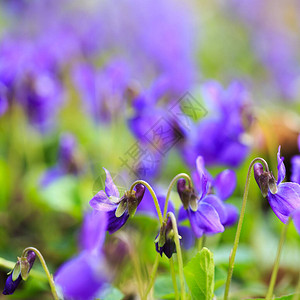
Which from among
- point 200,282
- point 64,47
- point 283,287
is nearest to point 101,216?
point 200,282

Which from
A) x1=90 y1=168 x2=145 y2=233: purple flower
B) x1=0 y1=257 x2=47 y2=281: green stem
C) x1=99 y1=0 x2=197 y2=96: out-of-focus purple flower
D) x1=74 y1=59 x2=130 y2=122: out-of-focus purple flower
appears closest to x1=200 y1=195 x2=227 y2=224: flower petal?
x1=90 y1=168 x2=145 y2=233: purple flower

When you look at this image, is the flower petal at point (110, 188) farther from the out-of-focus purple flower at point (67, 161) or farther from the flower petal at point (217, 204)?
the out-of-focus purple flower at point (67, 161)

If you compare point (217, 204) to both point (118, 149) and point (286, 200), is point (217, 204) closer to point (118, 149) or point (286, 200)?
point (286, 200)

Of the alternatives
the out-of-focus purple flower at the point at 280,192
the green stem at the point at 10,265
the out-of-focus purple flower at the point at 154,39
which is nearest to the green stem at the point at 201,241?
the out-of-focus purple flower at the point at 280,192

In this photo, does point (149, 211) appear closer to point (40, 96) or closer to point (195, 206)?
point (195, 206)

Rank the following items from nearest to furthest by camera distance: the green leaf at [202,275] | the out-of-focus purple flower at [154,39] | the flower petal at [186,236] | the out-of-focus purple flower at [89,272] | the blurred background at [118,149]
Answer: the out-of-focus purple flower at [89,272] → the green leaf at [202,275] → the flower petal at [186,236] → the blurred background at [118,149] → the out-of-focus purple flower at [154,39]

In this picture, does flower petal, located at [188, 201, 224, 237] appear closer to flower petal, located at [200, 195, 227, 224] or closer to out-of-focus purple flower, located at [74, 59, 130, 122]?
flower petal, located at [200, 195, 227, 224]

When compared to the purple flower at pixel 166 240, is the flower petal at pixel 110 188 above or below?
above
